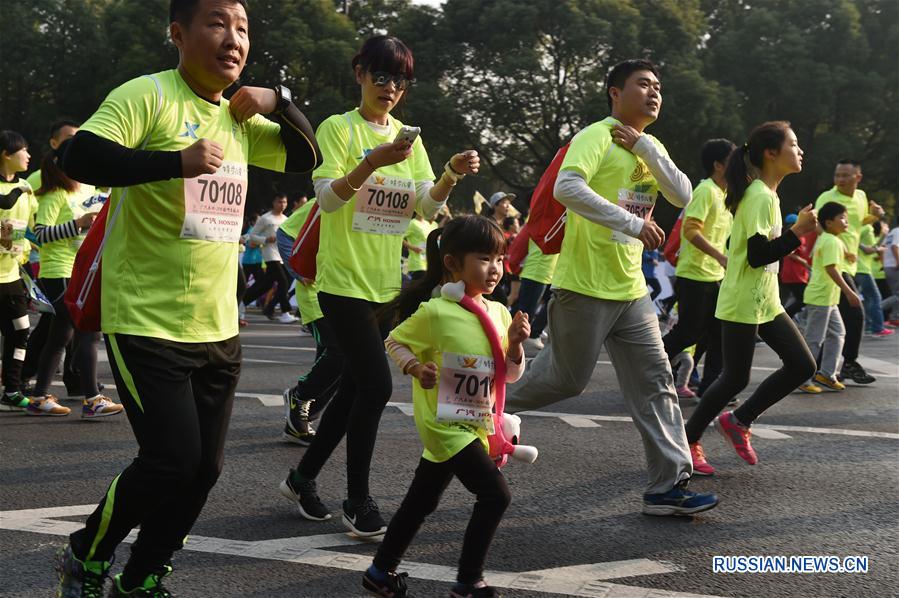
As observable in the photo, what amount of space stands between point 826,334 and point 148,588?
7.60m

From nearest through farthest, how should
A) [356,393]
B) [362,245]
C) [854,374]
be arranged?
[356,393] → [362,245] → [854,374]

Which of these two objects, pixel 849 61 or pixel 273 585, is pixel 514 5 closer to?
pixel 849 61

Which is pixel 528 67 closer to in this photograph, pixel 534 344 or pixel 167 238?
pixel 534 344

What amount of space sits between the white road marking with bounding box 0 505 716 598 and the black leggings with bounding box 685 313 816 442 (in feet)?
6.41

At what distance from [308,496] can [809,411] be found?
4.86 meters

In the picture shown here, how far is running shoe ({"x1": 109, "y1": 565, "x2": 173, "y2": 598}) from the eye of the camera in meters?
3.44

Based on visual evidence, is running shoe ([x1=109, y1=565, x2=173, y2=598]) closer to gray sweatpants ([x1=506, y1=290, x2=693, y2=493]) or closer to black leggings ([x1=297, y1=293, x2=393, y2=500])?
black leggings ([x1=297, y1=293, x2=393, y2=500])

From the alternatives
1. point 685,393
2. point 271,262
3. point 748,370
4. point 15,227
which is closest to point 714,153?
point 685,393

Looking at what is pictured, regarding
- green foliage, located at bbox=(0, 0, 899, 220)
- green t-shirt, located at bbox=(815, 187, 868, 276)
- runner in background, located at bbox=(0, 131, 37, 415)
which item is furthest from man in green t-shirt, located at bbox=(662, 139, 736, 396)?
green foliage, located at bbox=(0, 0, 899, 220)

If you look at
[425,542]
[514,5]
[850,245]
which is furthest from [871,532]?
[514,5]

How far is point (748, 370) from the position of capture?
6.02m

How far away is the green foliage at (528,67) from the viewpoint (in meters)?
36.2

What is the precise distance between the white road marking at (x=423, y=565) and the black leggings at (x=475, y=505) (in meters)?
0.36

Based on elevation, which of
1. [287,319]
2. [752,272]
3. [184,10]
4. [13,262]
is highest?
[184,10]
